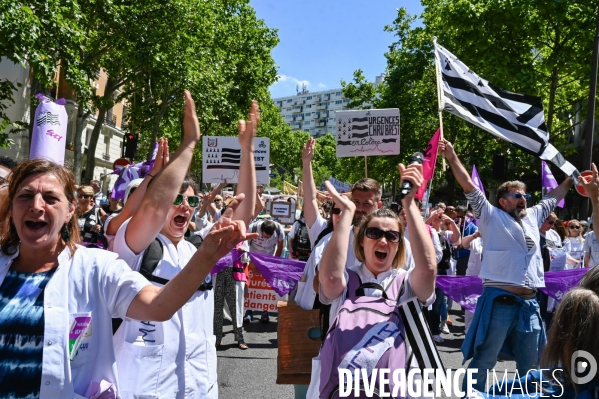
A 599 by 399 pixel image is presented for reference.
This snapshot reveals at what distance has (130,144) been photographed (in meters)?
20.6

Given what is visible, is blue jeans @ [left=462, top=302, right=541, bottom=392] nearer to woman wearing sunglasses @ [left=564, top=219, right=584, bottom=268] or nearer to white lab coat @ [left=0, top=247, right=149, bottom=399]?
white lab coat @ [left=0, top=247, right=149, bottom=399]

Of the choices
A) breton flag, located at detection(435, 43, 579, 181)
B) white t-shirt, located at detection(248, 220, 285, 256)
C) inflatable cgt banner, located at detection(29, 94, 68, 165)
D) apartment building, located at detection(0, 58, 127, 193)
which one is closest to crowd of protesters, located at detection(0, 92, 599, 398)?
inflatable cgt banner, located at detection(29, 94, 68, 165)

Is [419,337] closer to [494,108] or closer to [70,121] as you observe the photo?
[494,108]

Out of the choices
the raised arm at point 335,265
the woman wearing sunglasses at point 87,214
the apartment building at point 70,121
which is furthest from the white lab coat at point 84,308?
the apartment building at point 70,121

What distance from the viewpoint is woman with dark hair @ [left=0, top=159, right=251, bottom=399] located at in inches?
84.6

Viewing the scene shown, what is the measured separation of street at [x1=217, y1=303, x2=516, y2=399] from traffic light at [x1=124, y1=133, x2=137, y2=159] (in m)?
11.6

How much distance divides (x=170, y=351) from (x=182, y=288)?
1.03 m

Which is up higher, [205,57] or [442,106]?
[205,57]

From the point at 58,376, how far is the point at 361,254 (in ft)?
6.01

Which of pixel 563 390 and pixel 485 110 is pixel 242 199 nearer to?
pixel 563 390

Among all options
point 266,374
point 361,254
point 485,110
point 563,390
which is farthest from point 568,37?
point 563,390

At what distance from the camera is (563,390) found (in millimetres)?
2109

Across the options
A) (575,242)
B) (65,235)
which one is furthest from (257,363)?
(575,242)

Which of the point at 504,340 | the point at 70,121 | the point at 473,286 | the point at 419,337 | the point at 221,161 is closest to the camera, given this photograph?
the point at 419,337
